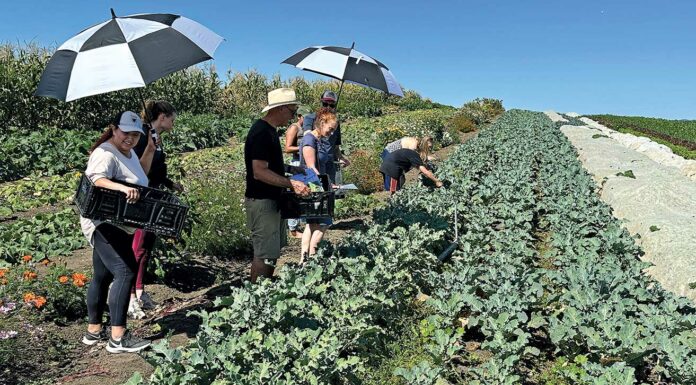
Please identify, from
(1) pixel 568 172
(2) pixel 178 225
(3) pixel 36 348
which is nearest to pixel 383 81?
(2) pixel 178 225

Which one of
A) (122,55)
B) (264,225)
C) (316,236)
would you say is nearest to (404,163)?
(316,236)

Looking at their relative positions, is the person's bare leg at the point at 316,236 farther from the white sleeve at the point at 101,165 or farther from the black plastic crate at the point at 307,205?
the white sleeve at the point at 101,165

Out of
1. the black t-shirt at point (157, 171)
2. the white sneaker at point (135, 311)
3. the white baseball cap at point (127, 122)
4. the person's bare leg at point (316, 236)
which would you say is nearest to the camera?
the white baseball cap at point (127, 122)

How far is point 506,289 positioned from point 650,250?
3.02 metres

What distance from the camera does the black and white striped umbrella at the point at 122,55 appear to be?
3896 mm

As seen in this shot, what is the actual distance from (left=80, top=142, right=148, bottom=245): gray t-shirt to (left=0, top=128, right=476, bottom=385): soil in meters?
0.95

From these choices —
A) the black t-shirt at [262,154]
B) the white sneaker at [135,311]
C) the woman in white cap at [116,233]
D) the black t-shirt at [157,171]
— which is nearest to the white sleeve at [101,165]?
the woman in white cap at [116,233]

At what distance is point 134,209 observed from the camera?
3768 millimetres

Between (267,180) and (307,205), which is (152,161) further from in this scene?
(307,205)

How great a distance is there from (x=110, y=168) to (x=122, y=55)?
0.86 m

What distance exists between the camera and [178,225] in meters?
3.89

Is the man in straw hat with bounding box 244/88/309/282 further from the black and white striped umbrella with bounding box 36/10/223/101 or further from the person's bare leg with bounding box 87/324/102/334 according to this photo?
the person's bare leg with bounding box 87/324/102/334

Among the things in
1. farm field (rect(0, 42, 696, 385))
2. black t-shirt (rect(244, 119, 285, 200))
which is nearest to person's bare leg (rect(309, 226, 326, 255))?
farm field (rect(0, 42, 696, 385))

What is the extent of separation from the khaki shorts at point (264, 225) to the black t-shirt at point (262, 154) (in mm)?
60
